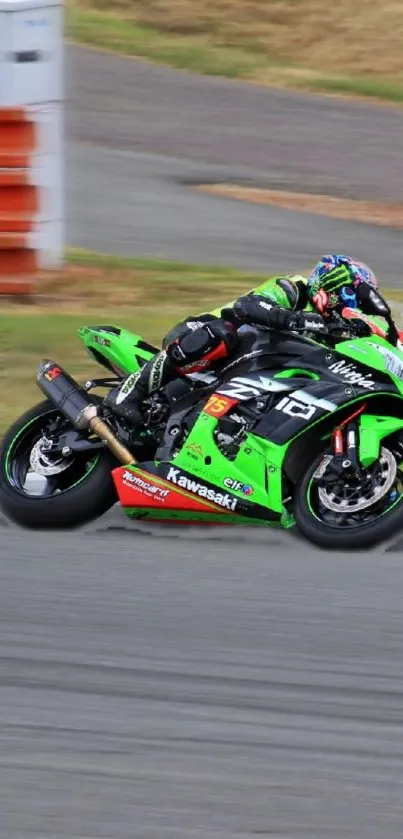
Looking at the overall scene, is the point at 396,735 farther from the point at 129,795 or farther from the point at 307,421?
the point at 307,421

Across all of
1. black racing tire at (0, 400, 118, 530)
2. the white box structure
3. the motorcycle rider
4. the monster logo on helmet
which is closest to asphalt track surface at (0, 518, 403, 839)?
black racing tire at (0, 400, 118, 530)

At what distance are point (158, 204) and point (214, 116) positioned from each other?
4143 millimetres

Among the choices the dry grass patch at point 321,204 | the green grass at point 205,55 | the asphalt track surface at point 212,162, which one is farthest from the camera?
the green grass at point 205,55

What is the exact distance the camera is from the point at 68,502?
696 cm

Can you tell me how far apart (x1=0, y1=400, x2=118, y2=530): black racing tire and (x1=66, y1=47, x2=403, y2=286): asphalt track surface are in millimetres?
6649

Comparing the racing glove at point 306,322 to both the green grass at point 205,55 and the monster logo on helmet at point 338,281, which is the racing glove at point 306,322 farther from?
the green grass at point 205,55

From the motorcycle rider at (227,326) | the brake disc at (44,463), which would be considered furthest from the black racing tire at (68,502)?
the motorcycle rider at (227,326)

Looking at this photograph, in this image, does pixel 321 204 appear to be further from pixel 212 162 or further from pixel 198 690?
pixel 198 690

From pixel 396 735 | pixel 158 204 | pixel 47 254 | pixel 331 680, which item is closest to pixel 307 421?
pixel 331 680

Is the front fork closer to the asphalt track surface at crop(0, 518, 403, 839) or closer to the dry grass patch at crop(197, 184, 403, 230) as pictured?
the asphalt track surface at crop(0, 518, 403, 839)

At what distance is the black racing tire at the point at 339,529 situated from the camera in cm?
645

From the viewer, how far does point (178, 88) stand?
20688 millimetres

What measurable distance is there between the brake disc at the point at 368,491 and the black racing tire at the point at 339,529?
7 centimetres

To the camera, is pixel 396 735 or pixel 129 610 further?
pixel 129 610
